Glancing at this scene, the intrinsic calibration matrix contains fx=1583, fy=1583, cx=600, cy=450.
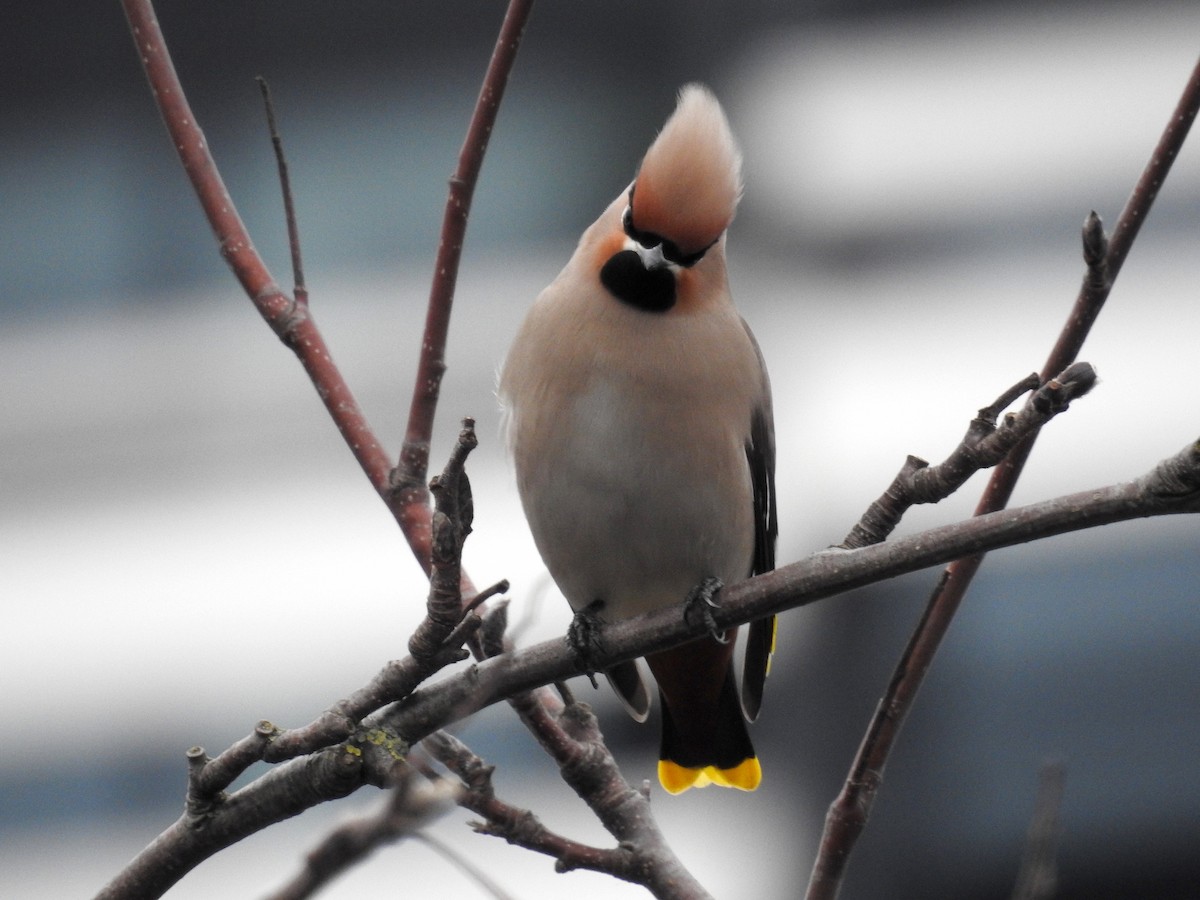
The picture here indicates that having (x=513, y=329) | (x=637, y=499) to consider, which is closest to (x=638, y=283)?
(x=637, y=499)

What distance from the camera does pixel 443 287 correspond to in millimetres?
2318

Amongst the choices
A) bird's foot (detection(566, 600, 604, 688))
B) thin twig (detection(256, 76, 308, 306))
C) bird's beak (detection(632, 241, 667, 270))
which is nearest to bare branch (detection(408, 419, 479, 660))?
bird's foot (detection(566, 600, 604, 688))

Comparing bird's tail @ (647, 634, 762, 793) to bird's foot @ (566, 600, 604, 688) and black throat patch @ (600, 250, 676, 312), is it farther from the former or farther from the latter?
black throat patch @ (600, 250, 676, 312)

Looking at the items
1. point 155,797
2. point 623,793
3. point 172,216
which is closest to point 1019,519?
point 623,793

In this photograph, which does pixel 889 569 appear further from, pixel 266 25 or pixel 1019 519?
pixel 266 25

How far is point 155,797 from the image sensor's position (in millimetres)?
8203

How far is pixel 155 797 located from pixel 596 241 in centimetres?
591

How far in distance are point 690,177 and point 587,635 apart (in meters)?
0.83

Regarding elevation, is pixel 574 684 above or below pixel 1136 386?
below

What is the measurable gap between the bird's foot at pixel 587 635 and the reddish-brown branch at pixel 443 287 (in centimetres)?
29

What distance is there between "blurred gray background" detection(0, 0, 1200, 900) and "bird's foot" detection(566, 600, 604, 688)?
4504 mm

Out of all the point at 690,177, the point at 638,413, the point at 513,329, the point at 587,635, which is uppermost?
the point at 513,329

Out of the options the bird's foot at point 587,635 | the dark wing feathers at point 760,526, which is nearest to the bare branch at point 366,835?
the bird's foot at point 587,635

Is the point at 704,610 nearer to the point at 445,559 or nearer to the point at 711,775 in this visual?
the point at 445,559
